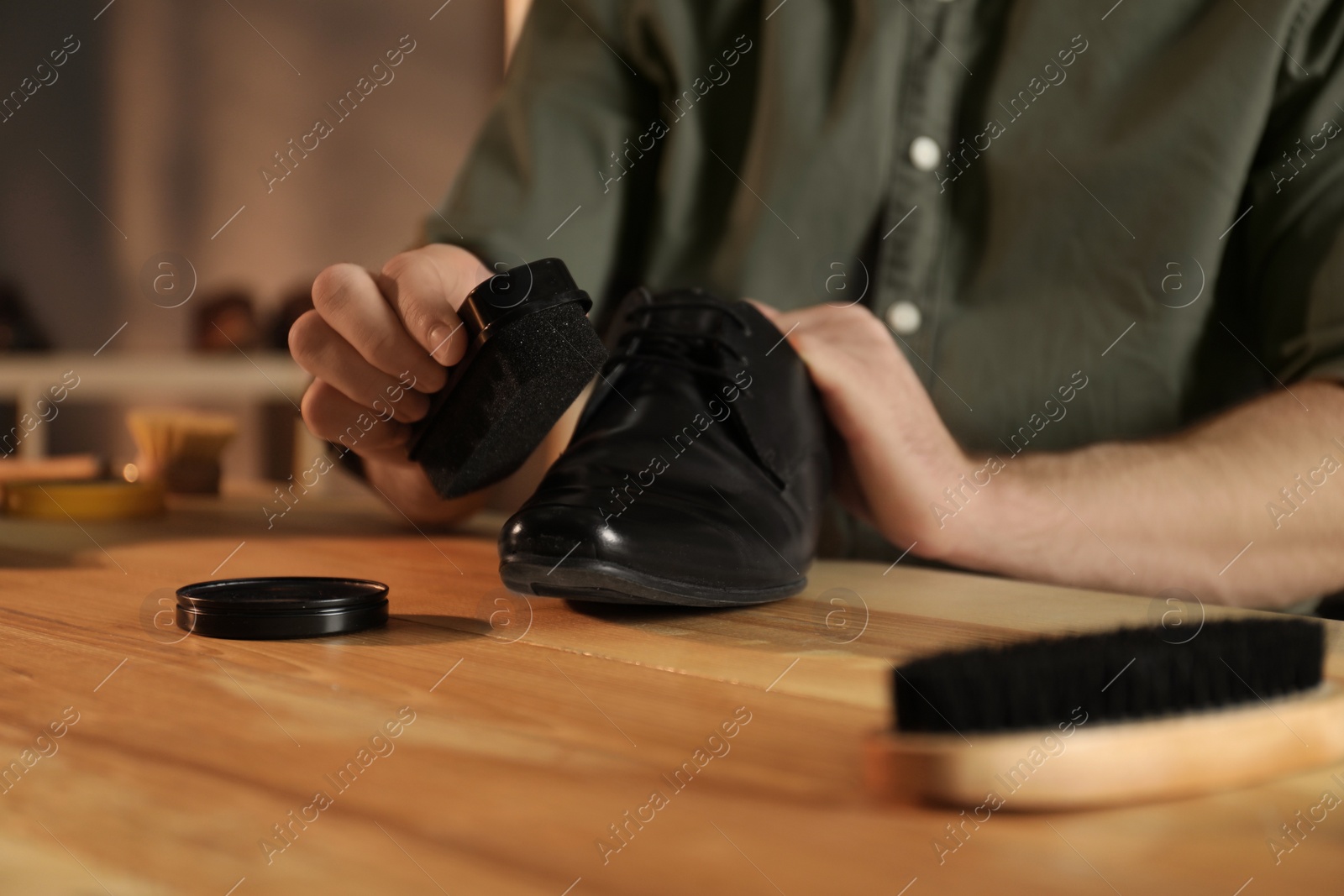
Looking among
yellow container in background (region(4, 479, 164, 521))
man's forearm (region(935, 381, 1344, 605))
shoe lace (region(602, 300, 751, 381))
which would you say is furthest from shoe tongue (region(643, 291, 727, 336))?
yellow container in background (region(4, 479, 164, 521))

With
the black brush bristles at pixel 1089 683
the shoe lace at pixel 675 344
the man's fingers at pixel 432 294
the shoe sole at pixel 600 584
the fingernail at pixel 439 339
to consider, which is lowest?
the shoe sole at pixel 600 584

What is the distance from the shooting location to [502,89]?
1221 millimetres

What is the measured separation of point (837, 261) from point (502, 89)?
0.43 m

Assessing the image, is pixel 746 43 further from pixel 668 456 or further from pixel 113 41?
pixel 113 41

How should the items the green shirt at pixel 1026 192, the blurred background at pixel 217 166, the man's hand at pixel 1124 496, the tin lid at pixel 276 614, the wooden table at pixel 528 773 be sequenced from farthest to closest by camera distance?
the blurred background at pixel 217 166, the green shirt at pixel 1026 192, the man's hand at pixel 1124 496, the tin lid at pixel 276 614, the wooden table at pixel 528 773

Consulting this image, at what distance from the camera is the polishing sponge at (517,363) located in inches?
23.4

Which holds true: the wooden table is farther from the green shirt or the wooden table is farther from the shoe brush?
the green shirt

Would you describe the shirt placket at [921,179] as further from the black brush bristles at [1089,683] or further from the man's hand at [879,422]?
the black brush bristles at [1089,683]

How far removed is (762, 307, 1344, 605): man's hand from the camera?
2.56 ft

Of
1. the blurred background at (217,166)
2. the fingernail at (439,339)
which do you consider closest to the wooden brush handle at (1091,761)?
the fingernail at (439,339)

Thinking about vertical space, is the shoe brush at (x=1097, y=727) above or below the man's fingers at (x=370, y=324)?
below

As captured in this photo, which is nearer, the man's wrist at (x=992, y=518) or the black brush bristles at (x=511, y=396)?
the black brush bristles at (x=511, y=396)

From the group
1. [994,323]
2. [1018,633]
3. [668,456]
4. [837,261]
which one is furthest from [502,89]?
[1018,633]

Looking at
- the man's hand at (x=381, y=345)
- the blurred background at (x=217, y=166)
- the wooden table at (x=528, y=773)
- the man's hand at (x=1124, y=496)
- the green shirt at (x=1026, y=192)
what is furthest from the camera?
the blurred background at (x=217, y=166)
